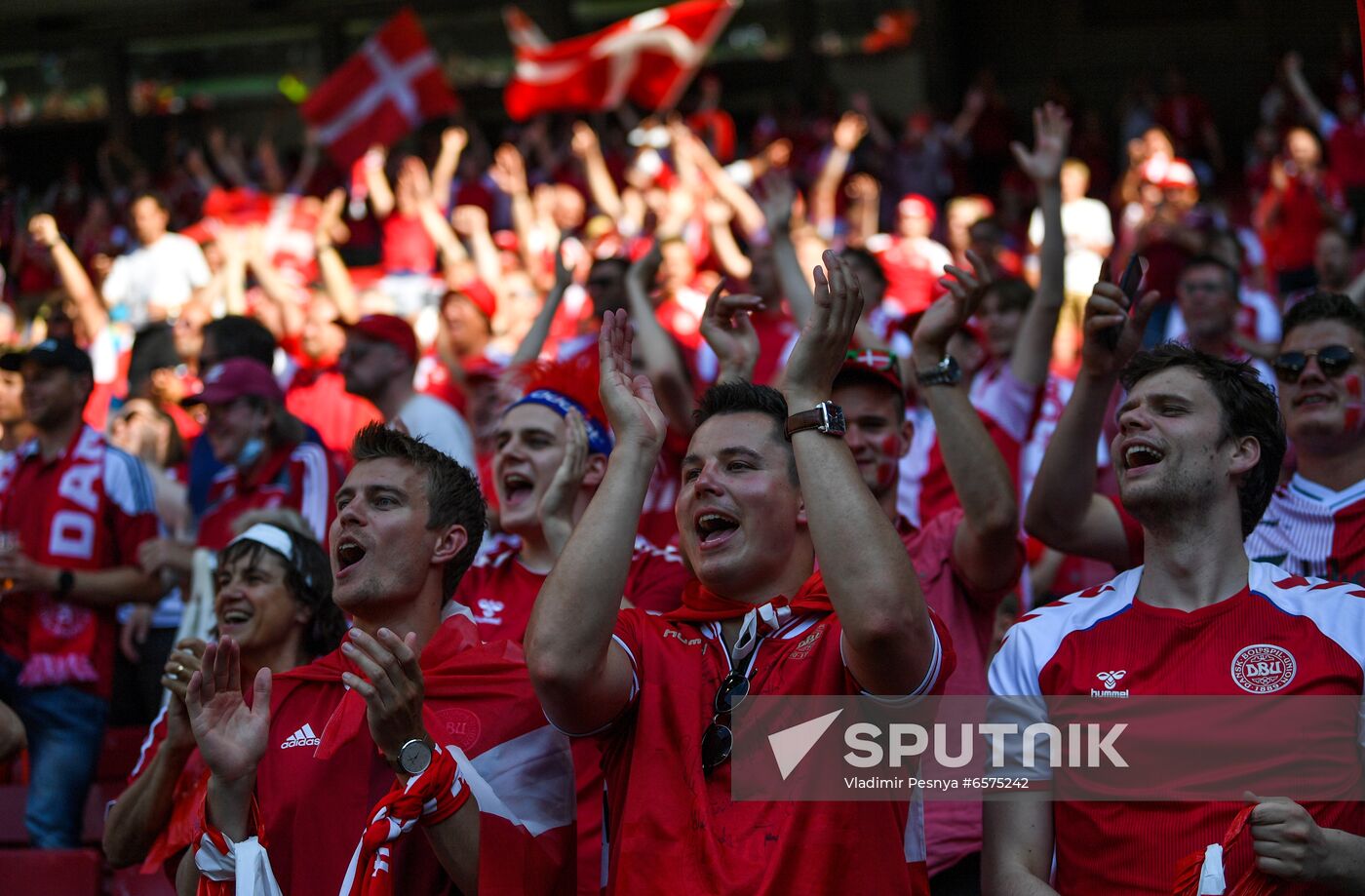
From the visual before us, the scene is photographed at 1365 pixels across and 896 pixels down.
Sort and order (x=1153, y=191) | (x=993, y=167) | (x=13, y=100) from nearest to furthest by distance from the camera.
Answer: (x=1153, y=191)
(x=993, y=167)
(x=13, y=100)

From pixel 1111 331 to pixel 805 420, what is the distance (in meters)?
1.32

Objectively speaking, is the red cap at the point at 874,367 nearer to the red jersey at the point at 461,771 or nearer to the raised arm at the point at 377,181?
the red jersey at the point at 461,771

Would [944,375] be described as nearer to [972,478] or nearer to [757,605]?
[972,478]

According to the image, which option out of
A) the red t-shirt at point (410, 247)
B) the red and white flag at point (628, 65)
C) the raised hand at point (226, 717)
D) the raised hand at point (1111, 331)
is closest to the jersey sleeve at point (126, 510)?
the raised hand at point (226, 717)

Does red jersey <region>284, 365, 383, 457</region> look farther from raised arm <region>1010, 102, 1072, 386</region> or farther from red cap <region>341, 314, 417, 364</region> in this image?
raised arm <region>1010, 102, 1072, 386</region>

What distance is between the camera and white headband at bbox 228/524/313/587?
14.1ft

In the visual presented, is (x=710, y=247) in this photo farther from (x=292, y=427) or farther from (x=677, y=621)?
(x=677, y=621)

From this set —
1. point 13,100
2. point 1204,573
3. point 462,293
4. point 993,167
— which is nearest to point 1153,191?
point 462,293

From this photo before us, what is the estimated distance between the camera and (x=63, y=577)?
5641 millimetres

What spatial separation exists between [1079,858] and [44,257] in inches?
594

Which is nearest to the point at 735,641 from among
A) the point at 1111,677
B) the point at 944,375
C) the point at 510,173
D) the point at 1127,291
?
the point at 1111,677

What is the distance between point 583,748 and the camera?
341 cm

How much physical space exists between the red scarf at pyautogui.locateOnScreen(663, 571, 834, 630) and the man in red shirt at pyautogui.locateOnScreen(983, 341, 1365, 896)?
19.5 inches

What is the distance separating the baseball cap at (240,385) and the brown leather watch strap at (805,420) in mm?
3293
